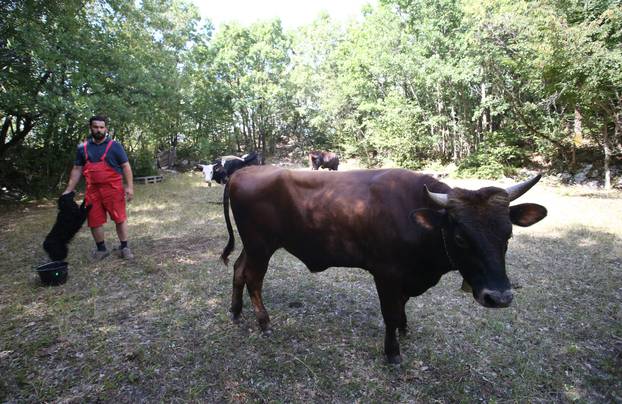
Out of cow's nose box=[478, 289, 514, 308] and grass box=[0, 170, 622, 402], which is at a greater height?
cow's nose box=[478, 289, 514, 308]

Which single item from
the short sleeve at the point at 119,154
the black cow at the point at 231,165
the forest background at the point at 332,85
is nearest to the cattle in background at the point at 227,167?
the black cow at the point at 231,165

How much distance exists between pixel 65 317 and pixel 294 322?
2435mm

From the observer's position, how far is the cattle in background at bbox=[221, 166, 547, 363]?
2.19m

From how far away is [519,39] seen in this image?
11.0 metres

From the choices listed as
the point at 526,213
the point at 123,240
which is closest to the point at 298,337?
the point at 526,213

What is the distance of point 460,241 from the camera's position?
7.32ft

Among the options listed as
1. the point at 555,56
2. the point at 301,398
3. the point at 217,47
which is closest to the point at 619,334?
the point at 301,398

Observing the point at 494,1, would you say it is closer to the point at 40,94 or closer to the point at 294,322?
the point at 294,322

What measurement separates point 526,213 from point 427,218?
2.40 feet

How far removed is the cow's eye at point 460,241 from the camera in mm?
2214

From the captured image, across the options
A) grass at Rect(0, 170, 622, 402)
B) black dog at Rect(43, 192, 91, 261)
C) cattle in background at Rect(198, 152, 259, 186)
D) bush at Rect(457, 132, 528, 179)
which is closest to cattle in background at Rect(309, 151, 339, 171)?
cattle in background at Rect(198, 152, 259, 186)

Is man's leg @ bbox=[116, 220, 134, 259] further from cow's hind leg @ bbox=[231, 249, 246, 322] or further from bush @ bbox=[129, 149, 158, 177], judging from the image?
bush @ bbox=[129, 149, 158, 177]

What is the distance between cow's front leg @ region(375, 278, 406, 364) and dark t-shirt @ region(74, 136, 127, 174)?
424 centimetres

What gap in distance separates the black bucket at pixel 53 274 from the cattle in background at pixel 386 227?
243cm
